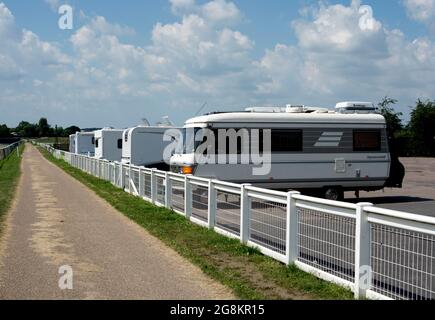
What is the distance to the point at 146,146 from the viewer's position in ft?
95.5

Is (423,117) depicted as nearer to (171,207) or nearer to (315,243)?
(171,207)

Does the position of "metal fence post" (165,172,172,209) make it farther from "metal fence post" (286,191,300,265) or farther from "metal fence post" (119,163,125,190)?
"metal fence post" (286,191,300,265)

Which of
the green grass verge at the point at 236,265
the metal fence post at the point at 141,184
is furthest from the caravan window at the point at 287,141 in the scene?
the green grass verge at the point at 236,265

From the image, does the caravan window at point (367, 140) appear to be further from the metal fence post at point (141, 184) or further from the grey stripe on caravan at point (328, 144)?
the metal fence post at point (141, 184)

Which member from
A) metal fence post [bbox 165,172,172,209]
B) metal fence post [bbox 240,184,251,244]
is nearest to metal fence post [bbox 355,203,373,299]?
metal fence post [bbox 240,184,251,244]

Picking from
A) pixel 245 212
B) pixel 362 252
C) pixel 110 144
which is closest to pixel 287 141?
pixel 245 212

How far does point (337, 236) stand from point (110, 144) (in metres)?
28.8

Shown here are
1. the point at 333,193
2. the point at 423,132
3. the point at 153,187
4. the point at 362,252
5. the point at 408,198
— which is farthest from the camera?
the point at 423,132

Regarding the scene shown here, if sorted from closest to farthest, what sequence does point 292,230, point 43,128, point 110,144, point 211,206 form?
point 292,230 → point 211,206 → point 110,144 → point 43,128

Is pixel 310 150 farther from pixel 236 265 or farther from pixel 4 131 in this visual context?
pixel 4 131

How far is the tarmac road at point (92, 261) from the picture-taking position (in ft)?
22.6

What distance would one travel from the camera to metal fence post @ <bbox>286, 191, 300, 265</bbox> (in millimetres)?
8180
